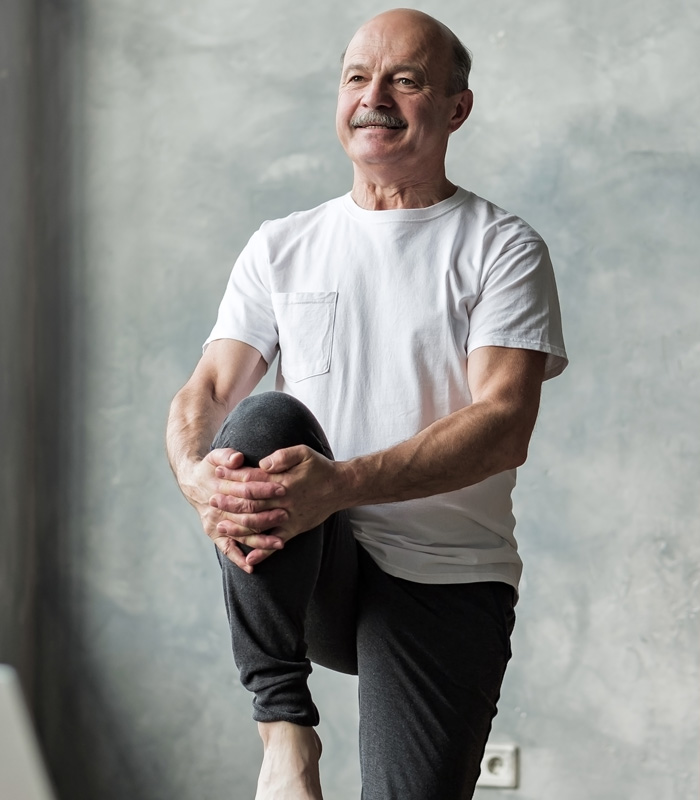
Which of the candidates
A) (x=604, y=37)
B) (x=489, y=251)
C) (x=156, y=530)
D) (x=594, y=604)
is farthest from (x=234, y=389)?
(x=604, y=37)

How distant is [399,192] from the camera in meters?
1.72

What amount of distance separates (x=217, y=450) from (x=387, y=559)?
331 millimetres

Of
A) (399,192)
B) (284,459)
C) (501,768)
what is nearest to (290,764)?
(284,459)

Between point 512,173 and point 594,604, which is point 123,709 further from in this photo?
point 512,173

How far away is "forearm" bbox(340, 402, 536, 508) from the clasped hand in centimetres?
5

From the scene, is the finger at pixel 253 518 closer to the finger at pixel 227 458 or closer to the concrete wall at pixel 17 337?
the finger at pixel 227 458

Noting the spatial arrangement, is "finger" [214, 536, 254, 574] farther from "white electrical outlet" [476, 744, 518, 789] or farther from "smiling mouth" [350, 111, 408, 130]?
"white electrical outlet" [476, 744, 518, 789]

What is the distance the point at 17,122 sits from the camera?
8.32 feet

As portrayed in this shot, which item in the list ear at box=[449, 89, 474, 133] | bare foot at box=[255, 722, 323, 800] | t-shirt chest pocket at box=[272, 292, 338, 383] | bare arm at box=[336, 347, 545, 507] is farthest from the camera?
ear at box=[449, 89, 474, 133]

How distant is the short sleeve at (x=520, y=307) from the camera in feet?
5.09

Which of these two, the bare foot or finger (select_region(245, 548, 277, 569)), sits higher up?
finger (select_region(245, 548, 277, 569))

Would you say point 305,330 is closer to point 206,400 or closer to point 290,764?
point 206,400

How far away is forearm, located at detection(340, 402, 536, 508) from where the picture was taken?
4.50 feet

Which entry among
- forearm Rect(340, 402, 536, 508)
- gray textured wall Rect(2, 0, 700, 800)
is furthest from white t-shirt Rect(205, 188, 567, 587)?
gray textured wall Rect(2, 0, 700, 800)
